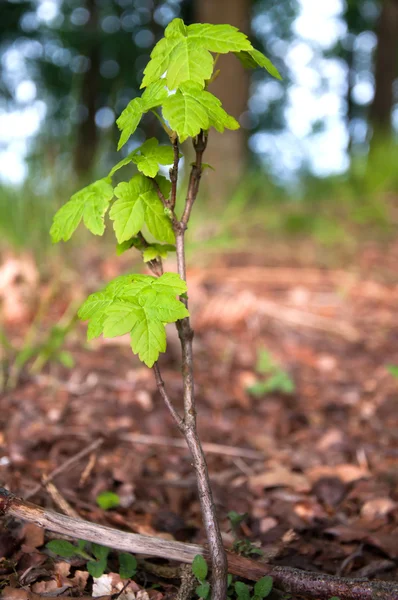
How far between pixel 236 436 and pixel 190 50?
1.58m

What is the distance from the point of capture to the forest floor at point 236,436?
4.52ft

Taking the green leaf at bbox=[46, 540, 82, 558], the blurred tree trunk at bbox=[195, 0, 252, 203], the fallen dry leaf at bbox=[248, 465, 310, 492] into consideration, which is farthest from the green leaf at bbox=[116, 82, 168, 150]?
the blurred tree trunk at bbox=[195, 0, 252, 203]

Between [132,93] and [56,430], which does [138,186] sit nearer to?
[56,430]

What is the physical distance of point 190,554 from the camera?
3.56 feet

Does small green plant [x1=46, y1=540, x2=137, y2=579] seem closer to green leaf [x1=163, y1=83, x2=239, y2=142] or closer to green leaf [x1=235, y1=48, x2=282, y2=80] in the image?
green leaf [x1=163, y1=83, x2=239, y2=142]

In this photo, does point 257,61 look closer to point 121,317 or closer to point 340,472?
point 121,317

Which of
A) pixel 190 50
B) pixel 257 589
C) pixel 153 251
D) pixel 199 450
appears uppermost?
pixel 190 50

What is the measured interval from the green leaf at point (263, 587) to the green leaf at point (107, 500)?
22.1 inches

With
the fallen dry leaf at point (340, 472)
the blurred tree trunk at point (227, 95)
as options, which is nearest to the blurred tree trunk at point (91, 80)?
the blurred tree trunk at point (227, 95)

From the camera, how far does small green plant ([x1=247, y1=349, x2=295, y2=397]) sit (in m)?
2.45

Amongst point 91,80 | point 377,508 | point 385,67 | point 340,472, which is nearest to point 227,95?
point 385,67

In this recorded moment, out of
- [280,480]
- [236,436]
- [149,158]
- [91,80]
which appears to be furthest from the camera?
[91,80]

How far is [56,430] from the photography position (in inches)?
73.7

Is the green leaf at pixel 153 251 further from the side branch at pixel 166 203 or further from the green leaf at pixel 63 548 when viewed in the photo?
the green leaf at pixel 63 548
